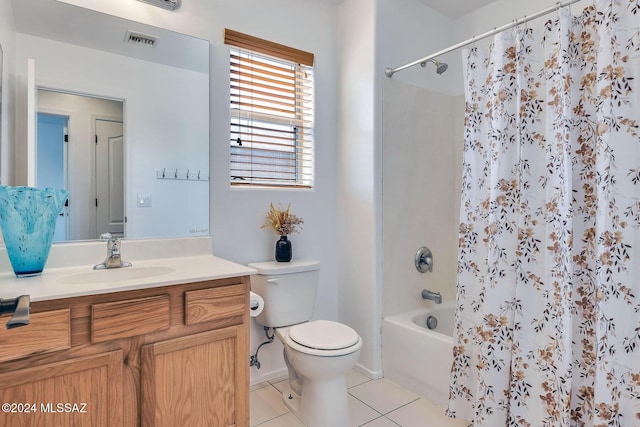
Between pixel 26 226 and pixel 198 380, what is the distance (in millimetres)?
907

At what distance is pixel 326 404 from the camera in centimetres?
180

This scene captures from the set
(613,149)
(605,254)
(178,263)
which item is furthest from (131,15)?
(605,254)

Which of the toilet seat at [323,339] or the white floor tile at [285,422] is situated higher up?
the toilet seat at [323,339]

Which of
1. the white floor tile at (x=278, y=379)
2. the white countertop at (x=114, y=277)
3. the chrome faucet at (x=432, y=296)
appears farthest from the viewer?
the chrome faucet at (x=432, y=296)

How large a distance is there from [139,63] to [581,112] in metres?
2.04

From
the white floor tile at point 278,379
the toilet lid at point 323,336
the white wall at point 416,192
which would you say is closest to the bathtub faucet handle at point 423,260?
the white wall at point 416,192

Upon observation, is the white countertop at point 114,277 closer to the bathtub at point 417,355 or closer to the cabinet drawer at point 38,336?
the cabinet drawer at point 38,336

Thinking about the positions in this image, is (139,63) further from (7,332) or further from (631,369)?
(631,369)

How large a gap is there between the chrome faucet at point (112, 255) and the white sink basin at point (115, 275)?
3 cm

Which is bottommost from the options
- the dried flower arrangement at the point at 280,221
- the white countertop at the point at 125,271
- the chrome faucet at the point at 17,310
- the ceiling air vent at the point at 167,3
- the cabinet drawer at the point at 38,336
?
the cabinet drawer at the point at 38,336

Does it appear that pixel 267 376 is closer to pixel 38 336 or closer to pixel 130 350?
pixel 130 350

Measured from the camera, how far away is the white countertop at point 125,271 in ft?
4.06

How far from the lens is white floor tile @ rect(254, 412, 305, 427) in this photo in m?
1.86

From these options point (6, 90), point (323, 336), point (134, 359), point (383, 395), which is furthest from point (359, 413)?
point (6, 90)
